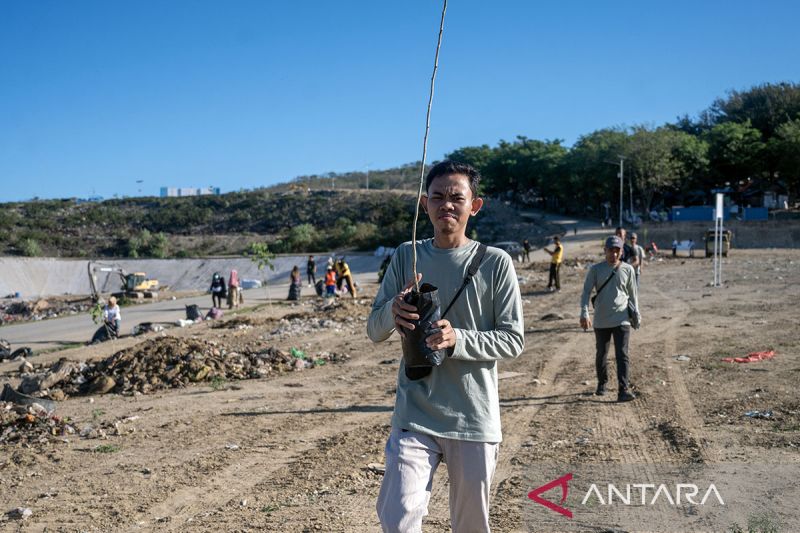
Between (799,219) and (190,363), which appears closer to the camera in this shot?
(190,363)

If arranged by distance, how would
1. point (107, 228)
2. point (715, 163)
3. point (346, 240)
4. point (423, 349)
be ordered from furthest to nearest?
point (107, 228) → point (346, 240) → point (715, 163) → point (423, 349)

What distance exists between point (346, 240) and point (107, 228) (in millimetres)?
38063

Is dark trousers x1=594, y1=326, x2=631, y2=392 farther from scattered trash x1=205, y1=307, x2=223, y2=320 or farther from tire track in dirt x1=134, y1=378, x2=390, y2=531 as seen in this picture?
scattered trash x1=205, y1=307, x2=223, y2=320

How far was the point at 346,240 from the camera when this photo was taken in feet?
221

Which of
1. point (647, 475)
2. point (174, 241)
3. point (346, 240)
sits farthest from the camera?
point (174, 241)

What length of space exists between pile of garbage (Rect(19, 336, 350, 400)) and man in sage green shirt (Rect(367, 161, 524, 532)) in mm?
8458

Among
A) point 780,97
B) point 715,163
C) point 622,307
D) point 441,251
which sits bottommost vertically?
point 622,307

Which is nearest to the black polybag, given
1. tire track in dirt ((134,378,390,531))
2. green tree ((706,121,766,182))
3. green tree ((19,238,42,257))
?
tire track in dirt ((134,378,390,531))

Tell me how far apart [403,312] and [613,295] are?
5857 millimetres

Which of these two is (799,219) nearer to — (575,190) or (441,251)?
(575,190)

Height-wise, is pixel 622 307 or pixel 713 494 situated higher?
pixel 622 307

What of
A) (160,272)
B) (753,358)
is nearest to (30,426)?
(753,358)

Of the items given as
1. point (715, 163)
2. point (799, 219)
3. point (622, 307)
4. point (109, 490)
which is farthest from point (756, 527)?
point (715, 163)

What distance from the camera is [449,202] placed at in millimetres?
2883
